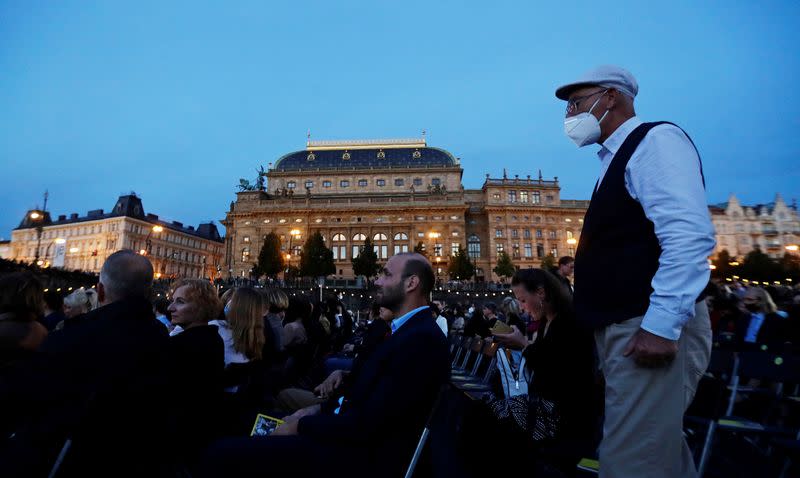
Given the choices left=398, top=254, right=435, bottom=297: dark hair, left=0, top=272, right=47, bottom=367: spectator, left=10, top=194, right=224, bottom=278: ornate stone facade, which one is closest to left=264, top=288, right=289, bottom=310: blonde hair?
left=0, top=272, right=47, bottom=367: spectator

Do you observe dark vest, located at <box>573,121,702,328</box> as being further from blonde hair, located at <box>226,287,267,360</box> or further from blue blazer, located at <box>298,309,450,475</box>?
blonde hair, located at <box>226,287,267,360</box>

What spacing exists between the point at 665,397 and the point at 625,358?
0.74ft

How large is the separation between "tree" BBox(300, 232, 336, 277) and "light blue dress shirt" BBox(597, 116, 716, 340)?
43708 millimetres

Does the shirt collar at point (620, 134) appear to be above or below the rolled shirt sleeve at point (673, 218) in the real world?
above

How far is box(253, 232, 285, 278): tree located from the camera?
1785 inches

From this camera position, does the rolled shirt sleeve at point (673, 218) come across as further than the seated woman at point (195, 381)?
No

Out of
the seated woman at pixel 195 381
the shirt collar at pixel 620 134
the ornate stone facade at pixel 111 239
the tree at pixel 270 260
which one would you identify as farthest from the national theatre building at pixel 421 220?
the shirt collar at pixel 620 134

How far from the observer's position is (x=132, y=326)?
8.54 feet

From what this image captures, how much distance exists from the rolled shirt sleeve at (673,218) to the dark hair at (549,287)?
1345 mm

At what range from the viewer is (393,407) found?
218 centimetres

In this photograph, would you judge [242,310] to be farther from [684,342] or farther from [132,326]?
[684,342]

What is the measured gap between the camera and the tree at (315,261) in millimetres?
44500

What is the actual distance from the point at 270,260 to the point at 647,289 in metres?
46.1

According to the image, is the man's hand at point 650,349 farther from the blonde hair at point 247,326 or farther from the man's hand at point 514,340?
the blonde hair at point 247,326
